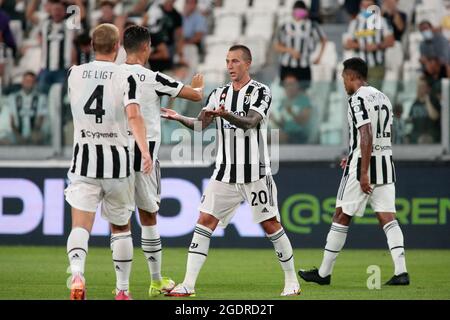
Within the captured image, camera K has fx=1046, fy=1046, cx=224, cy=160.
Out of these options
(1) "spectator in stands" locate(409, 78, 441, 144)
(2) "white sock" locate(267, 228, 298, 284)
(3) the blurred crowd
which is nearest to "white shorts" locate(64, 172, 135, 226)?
(2) "white sock" locate(267, 228, 298, 284)

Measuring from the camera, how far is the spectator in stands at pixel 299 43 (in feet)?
52.8

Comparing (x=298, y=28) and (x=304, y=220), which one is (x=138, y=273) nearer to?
(x=304, y=220)

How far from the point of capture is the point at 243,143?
9234 millimetres

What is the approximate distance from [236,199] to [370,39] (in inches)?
288

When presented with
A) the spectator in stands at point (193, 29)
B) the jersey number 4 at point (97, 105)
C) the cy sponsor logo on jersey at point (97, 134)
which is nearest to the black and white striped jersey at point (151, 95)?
the jersey number 4 at point (97, 105)

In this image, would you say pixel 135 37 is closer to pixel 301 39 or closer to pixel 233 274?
pixel 233 274

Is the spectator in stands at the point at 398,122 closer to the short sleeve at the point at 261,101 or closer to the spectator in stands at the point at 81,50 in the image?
the spectator in stands at the point at 81,50

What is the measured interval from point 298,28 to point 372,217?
3.70 m

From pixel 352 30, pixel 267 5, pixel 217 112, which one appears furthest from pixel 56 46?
pixel 217 112

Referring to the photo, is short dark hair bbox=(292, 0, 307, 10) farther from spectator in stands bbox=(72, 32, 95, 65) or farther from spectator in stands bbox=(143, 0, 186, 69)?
spectator in stands bbox=(72, 32, 95, 65)

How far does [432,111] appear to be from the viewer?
14266 millimetres

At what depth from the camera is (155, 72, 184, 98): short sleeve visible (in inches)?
351

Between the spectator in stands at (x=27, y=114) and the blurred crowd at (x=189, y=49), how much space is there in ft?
0.05

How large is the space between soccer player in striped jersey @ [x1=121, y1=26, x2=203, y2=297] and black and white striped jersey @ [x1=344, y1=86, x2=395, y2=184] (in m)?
1.84
